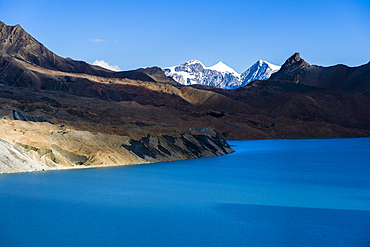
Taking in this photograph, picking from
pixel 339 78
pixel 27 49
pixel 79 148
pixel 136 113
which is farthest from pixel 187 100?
pixel 79 148

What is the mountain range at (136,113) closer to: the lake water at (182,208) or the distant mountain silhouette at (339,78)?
the distant mountain silhouette at (339,78)

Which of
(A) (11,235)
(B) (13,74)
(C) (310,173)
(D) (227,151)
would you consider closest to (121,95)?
(B) (13,74)

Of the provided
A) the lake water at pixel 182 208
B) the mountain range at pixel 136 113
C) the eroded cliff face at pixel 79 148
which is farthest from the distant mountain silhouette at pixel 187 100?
the lake water at pixel 182 208

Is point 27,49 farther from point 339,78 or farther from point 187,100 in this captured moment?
point 339,78

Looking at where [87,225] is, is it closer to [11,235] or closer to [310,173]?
[11,235]

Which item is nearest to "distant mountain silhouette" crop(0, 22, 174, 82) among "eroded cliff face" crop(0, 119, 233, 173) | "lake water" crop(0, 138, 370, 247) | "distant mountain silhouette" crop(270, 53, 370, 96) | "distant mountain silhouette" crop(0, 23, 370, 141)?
"distant mountain silhouette" crop(0, 23, 370, 141)

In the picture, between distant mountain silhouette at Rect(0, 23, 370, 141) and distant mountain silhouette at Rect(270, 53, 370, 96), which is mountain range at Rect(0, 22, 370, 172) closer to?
distant mountain silhouette at Rect(0, 23, 370, 141)
